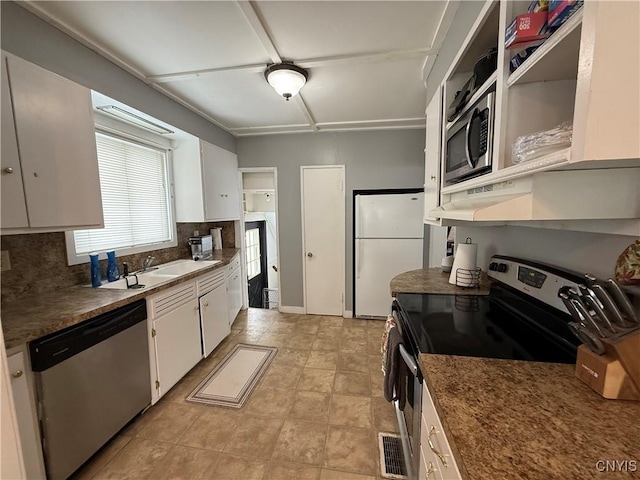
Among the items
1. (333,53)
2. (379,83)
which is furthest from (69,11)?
(379,83)

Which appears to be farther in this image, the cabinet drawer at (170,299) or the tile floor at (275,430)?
the cabinet drawer at (170,299)

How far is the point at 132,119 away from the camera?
2.28m

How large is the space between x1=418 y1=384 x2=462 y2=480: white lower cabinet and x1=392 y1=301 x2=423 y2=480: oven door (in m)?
0.07

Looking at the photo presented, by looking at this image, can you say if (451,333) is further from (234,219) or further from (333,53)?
(234,219)

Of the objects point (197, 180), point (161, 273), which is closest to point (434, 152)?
point (197, 180)

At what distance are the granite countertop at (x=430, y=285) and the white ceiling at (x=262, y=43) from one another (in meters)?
1.60

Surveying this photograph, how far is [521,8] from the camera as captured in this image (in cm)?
88

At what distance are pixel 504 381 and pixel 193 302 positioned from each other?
2362 millimetres

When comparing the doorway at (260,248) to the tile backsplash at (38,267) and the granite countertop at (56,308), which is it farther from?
the granite countertop at (56,308)

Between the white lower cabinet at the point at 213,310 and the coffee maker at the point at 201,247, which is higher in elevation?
the coffee maker at the point at 201,247

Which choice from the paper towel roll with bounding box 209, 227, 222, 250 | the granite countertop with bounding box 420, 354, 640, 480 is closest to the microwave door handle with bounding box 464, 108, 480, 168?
the granite countertop with bounding box 420, 354, 640, 480

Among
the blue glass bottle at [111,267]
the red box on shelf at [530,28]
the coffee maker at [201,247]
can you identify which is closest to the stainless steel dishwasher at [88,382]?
the blue glass bottle at [111,267]

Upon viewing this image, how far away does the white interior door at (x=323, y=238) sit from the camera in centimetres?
356

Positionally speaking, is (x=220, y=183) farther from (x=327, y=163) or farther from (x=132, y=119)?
(x=327, y=163)
